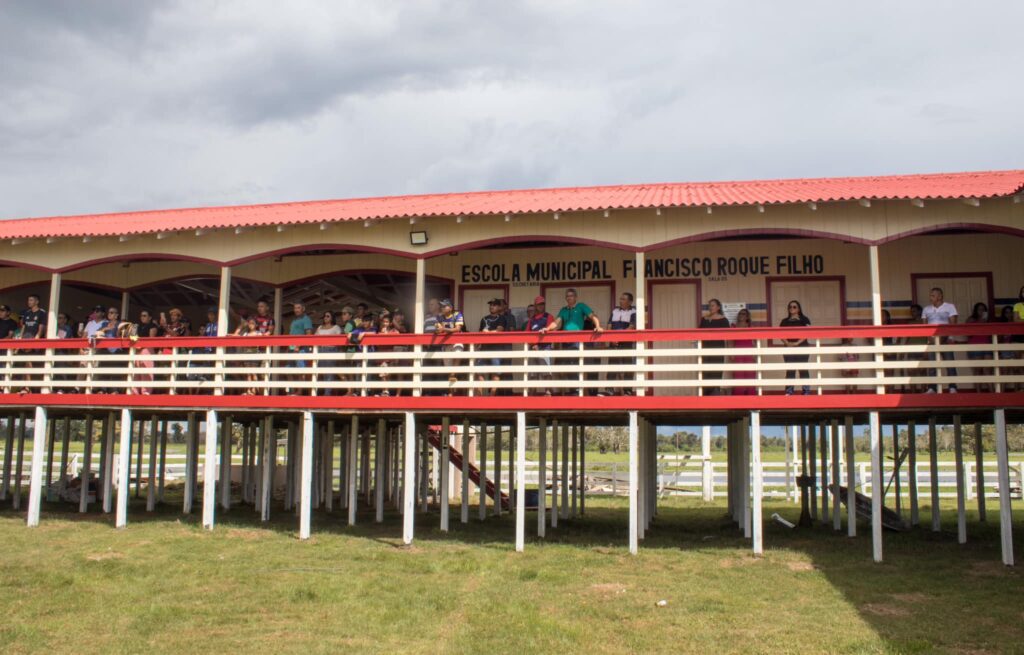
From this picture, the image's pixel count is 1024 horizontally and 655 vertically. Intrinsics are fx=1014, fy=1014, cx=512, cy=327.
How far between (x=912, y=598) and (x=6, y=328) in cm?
1716

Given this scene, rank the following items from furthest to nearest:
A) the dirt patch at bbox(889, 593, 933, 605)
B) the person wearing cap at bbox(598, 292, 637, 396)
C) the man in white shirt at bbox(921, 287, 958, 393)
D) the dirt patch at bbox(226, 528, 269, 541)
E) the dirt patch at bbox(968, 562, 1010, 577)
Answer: the dirt patch at bbox(226, 528, 269, 541) → the person wearing cap at bbox(598, 292, 637, 396) → the man in white shirt at bbox(921, 287, 958, 393) → the dirt patch at bbox(968, 562, 1010, 577) → the dirt patch at bbox(889, 593, 933, 605)

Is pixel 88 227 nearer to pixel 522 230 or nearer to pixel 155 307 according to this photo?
pixel 155 307

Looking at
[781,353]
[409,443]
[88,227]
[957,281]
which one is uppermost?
[88,227]

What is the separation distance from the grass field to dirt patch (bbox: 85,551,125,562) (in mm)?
71

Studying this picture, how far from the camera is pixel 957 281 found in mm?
17516

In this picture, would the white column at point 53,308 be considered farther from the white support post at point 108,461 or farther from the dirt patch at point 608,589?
the dirt patch at point 608,589

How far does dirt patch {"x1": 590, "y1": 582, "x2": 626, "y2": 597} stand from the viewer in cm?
1277

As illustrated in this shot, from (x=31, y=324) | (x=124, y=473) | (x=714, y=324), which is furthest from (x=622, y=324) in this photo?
(x=31, y=324)

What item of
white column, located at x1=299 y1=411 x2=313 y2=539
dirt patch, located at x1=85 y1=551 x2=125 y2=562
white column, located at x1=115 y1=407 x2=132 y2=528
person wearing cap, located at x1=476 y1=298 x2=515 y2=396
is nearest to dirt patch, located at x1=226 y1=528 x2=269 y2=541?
white column, located at x1=299 y1=411 x2=313 y2=539

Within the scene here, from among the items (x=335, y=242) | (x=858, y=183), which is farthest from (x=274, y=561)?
(x=858, y=183)

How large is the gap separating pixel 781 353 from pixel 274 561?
7969 mm

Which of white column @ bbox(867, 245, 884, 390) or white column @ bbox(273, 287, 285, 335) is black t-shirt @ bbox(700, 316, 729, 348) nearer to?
white column @ bbox(867, 245, 884, 390)

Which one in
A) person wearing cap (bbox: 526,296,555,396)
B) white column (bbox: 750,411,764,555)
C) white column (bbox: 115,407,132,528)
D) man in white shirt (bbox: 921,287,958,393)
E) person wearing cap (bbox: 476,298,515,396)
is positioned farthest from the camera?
white column (bbox: 115,407,132,528)

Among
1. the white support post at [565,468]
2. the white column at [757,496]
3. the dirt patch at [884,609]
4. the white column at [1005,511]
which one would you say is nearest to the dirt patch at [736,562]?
the white column at [757,496]
